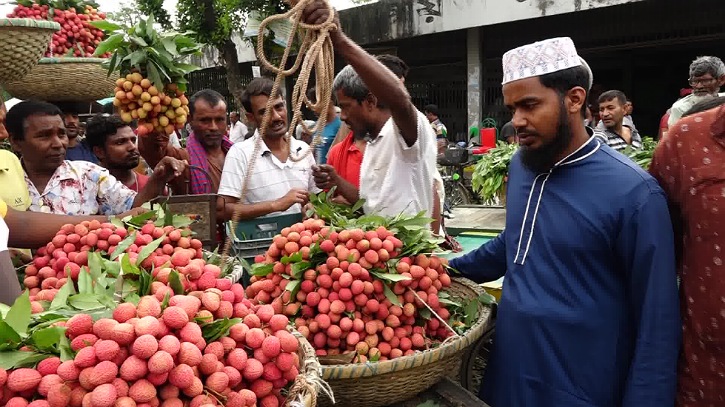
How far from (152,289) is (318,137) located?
23.3 inches

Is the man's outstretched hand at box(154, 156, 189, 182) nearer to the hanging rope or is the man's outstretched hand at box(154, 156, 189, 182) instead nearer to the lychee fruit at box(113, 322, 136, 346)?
the hanging rope

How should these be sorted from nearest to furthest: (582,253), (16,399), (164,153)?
(16,399)
(582,253)
(164,153)

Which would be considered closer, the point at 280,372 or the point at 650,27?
the point at 280,372

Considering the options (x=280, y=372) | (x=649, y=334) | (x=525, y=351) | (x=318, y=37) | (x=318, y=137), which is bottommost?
(x=525, y=351)

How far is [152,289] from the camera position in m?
1.39

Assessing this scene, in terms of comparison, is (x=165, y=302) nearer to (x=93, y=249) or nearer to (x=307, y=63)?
(x=307, y=63)

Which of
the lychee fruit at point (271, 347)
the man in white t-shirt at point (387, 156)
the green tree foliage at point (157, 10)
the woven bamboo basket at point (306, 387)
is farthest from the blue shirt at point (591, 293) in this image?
the green tree foliage at point (157, 10)

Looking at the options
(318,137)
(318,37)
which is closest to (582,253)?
(318,137)

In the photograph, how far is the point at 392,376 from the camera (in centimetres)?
157

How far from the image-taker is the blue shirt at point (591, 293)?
1.48m

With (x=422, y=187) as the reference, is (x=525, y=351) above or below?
below

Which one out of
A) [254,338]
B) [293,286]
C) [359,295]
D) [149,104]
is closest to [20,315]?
[254,338]

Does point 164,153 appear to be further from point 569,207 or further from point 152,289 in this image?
point 569,207

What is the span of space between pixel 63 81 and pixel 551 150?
2889mm
